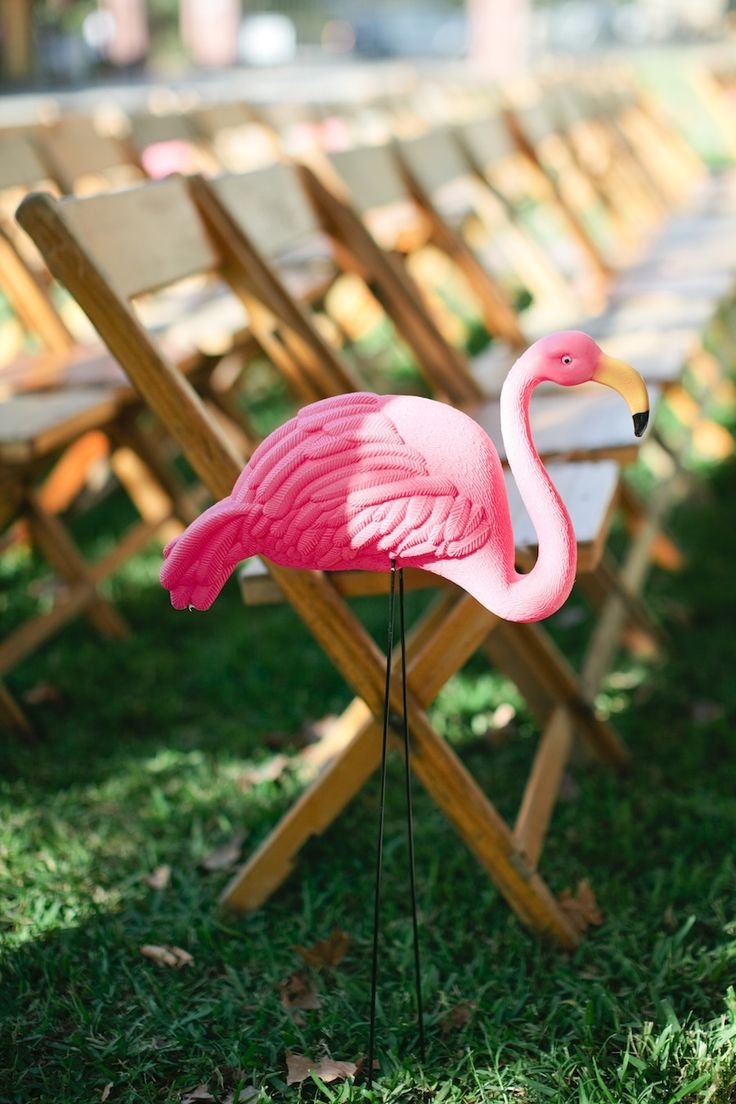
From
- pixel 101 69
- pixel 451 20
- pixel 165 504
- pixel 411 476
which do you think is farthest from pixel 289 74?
pixel 411 476

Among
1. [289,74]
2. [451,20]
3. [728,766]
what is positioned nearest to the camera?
[728,766]

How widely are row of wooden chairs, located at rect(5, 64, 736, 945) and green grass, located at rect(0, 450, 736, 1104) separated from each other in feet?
0.41

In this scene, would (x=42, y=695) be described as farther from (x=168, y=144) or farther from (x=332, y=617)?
(x=168, y=144)

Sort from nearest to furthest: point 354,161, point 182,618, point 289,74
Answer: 1. point 354,161
2. point 182,618
3. point 289,74

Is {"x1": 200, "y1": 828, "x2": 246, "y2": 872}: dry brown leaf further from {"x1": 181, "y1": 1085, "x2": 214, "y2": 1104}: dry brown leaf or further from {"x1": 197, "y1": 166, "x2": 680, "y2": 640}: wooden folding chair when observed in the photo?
{"x1": 197, "y1": 166, "x2": 680, "y2": 640}: wooden folding chair

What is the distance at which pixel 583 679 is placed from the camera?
2736mm

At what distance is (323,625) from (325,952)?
58 centimetres

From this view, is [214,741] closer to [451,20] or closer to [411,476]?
[411,476]

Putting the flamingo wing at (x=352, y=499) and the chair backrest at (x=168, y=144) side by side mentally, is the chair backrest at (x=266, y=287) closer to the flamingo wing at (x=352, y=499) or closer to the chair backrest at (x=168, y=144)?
the flamingo wing at (x=352, y=499)

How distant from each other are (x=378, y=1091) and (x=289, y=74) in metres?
24.7

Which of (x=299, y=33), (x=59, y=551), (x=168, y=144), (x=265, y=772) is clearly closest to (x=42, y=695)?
(x=59, y=551)

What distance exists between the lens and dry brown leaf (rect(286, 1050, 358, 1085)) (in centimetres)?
192

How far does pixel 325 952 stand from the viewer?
2.19 m

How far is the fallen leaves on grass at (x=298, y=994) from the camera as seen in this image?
208cm
